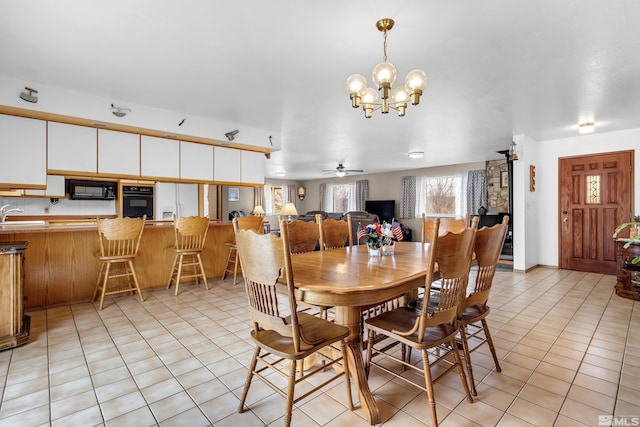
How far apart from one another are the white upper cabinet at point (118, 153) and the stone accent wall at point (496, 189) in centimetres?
737

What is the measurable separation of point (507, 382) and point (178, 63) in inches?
135

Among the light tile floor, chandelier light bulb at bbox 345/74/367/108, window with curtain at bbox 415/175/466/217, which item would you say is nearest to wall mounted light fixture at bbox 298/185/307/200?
window with curtain at bbox 415/175/466/217

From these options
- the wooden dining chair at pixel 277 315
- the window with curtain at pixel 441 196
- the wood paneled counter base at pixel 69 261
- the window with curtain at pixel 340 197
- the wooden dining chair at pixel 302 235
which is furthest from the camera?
the window with curtain at pixel 340 197

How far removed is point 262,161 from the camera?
17.5 feet

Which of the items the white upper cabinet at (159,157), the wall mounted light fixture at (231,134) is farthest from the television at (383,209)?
the white upper cabinet at (159,157)

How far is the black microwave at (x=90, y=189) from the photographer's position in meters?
5.12

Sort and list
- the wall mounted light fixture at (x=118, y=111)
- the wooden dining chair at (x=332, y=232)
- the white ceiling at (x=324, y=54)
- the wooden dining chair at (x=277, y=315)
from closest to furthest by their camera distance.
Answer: the wooden dining chair at (x=277, y=315) < the white ceiling at (x=324, y=54) < the wooden dining chair at (x=332, y=232) < the wall mounted light fixture at (x=118, y=111)

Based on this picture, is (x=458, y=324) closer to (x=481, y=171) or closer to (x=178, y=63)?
(x=178, y=63)

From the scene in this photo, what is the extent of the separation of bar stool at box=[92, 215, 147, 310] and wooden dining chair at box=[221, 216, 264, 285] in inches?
46.4

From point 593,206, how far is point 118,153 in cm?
718

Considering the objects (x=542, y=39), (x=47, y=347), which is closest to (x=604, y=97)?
(x=542, y=39)

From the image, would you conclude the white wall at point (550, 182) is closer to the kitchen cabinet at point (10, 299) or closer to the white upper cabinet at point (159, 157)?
the white upper cabinet at point (159, 157)

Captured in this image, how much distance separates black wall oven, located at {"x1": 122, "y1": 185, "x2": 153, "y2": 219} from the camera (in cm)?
537

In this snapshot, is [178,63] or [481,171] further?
[481,171]
